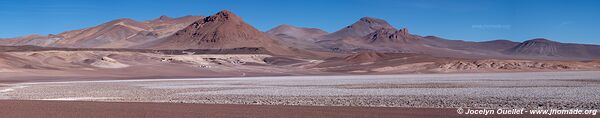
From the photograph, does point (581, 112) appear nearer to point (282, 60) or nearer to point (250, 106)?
point (250, 106)

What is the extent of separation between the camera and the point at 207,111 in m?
18.6

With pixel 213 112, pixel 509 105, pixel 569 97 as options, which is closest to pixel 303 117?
pixel 213 112

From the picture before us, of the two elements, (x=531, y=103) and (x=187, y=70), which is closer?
(x=531, y=103)

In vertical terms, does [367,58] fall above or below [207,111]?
above

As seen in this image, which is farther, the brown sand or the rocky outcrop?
the rocky outcrop

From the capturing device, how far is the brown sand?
17205 mm

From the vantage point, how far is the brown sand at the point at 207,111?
17.2 metres

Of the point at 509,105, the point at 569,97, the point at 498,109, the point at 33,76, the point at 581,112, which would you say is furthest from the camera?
the point at 33,76

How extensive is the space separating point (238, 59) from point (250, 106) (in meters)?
95.9

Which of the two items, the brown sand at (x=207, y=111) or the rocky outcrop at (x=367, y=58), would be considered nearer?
the brown sand at (x=207, y=111)

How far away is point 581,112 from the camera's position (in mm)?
16656

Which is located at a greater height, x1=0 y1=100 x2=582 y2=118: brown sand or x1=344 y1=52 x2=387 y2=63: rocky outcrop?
x1=344 y1=52 x2=387 y2=63: rocky outcrop

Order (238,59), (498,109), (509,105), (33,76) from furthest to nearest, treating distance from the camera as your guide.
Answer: (238,59)
(33,76)
(509,105)
(498,109)

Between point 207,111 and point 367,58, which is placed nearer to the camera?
point 207,111
